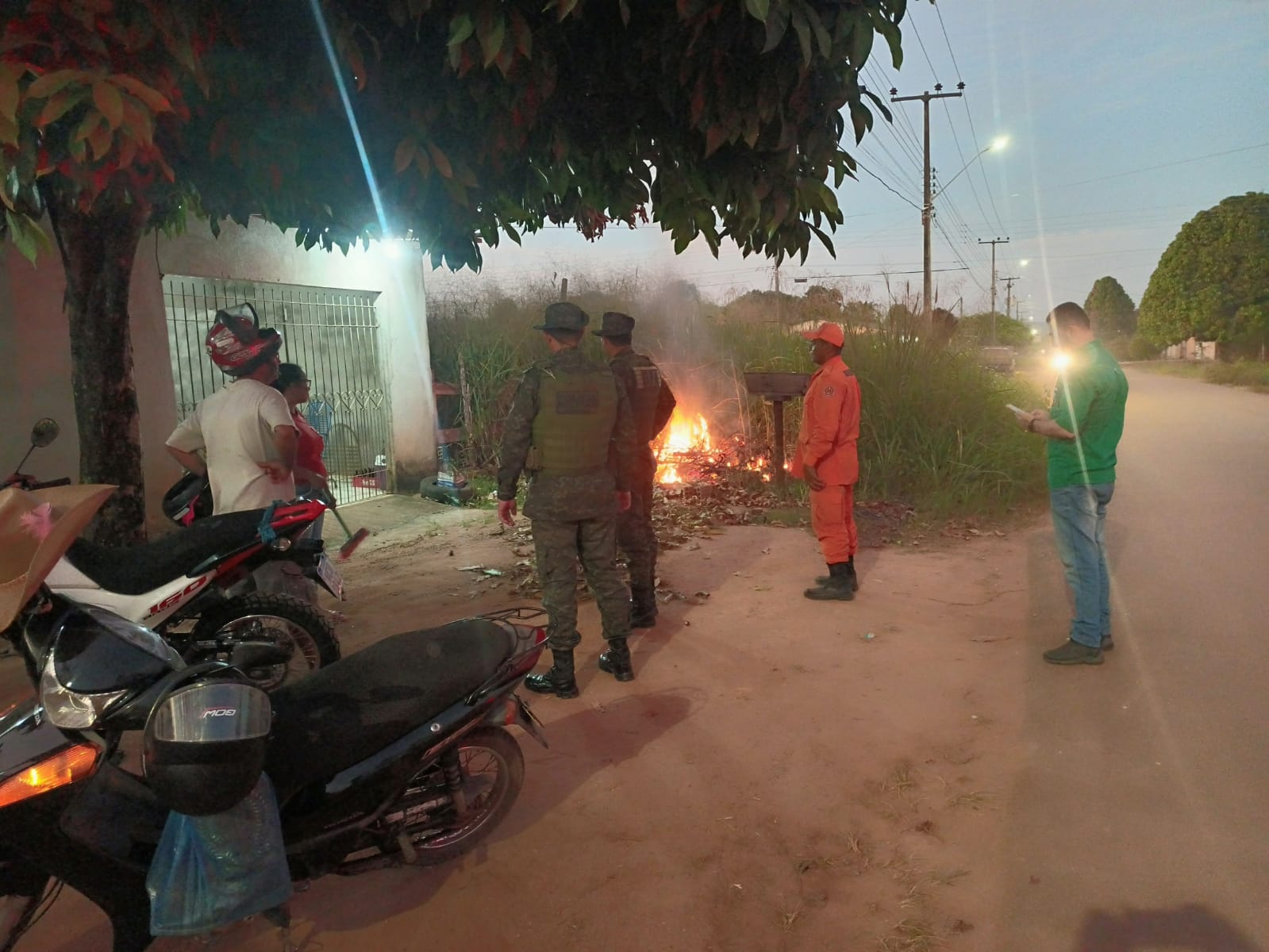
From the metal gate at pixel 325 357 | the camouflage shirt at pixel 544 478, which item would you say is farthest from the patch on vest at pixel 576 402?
the metal gate at pixel 325 357

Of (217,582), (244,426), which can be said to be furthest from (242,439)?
(217,582)

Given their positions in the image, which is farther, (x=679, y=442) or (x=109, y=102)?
(x=679, y=442)

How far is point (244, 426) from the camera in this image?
3.84 meters

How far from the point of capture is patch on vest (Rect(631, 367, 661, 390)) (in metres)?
4.79

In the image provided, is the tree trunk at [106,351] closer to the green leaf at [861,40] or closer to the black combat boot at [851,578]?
the green leaf at [861,40]

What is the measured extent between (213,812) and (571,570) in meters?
2.16

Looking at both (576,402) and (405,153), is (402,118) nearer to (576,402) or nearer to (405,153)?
(405,153)

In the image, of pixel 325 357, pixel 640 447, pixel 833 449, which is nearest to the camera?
pixel 640 447

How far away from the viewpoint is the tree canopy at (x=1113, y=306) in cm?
6527

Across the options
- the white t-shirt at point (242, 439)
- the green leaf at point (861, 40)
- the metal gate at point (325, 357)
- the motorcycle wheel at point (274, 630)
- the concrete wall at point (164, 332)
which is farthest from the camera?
the metal gate at point (325, 357)

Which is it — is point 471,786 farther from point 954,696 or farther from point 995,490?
point 995,490

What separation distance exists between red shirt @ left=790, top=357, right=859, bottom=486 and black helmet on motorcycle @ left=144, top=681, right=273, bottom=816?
3956 mm

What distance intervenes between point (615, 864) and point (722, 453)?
25.3ft

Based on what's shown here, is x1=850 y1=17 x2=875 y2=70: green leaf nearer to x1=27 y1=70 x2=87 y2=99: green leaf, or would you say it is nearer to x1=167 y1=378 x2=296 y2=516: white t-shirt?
x1=27 y1=70 x2=87 y2=99: green leaf
